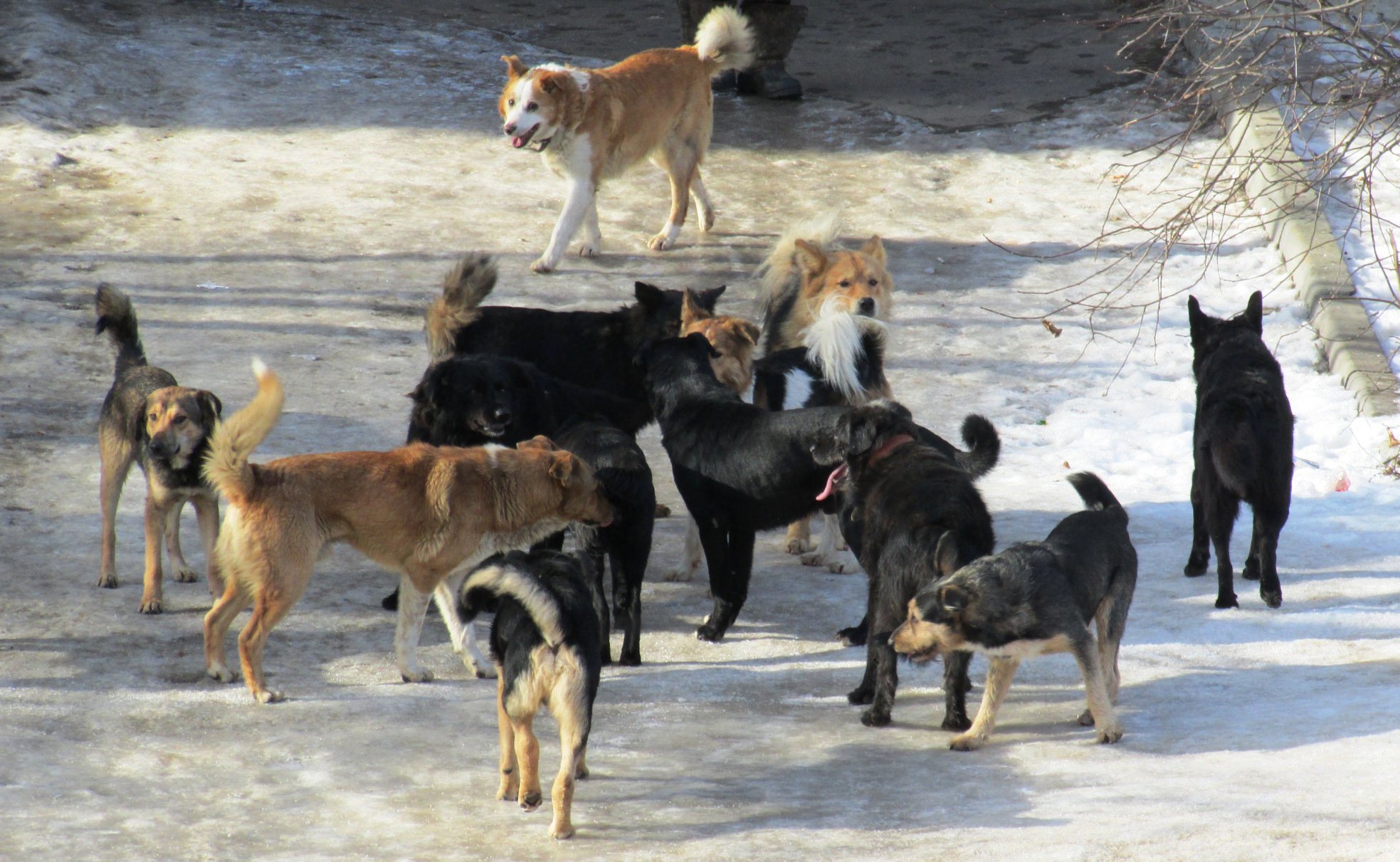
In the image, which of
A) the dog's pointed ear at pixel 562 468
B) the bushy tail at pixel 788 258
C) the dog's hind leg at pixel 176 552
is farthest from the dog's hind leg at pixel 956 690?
the bushy tail at pixel 788 258

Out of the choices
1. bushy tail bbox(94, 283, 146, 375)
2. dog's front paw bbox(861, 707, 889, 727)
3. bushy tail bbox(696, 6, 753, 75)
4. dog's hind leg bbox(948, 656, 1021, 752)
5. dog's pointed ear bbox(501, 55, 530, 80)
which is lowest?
dog's front paw bbox(861, 707, 889, 727)

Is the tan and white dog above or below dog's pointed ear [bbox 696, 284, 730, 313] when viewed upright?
above

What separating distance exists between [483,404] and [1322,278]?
7431 millimetres

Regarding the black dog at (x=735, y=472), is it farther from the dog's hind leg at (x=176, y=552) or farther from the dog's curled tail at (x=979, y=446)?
the dog's hind leg at (x=176, y=552)

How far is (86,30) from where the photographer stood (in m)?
15.1

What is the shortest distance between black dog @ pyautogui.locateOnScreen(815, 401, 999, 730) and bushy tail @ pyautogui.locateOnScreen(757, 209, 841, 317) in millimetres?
2940

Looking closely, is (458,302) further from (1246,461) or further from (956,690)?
(1246,461)

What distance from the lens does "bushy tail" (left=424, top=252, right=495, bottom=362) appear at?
24.2ft

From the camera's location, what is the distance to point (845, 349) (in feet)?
23.5

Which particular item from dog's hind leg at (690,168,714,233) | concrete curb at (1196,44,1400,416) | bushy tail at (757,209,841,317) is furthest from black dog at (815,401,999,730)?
dog's hind leg at (690,168,714,233)

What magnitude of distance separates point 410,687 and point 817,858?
2146 millimetres

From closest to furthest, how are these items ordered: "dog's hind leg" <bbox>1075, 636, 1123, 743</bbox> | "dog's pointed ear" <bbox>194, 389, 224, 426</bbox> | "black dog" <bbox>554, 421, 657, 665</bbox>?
"dog's hind leg" <bbox>1075, 636, 1123, 743</bbox>
"black dog" <bbox>554, 421, 657, 665</bbox>
"dog's pointed ear" <bbox>194, 389, 224, 426</bbox>

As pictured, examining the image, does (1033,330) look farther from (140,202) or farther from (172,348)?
(140,202)

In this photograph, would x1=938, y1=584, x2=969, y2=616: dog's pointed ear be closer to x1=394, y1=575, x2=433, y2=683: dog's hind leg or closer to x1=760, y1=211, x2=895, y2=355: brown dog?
x1=394, y1=575, x2=433, y2=683: dog's hind leg
